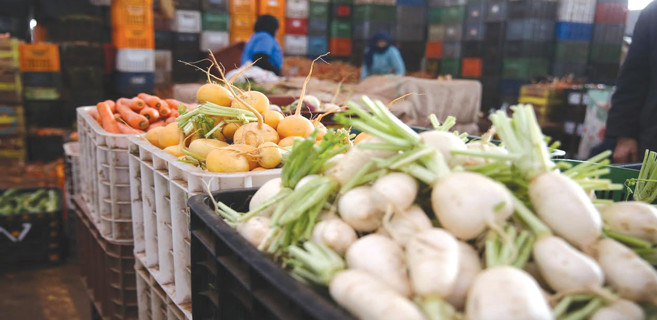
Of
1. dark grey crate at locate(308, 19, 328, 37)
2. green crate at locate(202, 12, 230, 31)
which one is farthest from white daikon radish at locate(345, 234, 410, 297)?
dark grey crate at locate(308, 19, 328, 37)

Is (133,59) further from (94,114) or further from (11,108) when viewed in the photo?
(94,114)

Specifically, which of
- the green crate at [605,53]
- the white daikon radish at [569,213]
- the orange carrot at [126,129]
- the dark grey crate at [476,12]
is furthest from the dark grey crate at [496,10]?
the white daikon radish at [569,213]

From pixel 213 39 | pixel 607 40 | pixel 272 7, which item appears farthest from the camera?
pixel 607 40

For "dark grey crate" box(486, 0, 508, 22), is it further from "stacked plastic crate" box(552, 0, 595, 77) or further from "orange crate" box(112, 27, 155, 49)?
"orange crate" box(112, 27, 155, 49)

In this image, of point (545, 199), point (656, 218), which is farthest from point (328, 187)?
point (656, 218)

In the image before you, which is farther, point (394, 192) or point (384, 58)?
point (384, 58)

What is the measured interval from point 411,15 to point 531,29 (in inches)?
96.2

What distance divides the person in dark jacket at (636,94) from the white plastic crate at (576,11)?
6277 mm

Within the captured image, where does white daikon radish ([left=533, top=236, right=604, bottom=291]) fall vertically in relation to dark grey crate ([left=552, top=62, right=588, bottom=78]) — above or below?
below

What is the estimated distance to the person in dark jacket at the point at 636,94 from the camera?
2920mm

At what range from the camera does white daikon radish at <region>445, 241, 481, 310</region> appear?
0.85 metres

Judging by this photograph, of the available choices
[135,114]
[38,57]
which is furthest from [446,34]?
[135,114]

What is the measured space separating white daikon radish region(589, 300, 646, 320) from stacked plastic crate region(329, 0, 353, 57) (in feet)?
30.2

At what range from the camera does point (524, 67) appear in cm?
884
